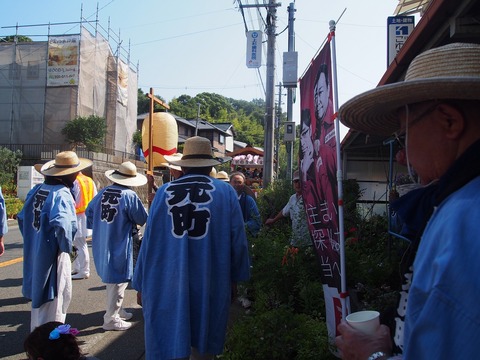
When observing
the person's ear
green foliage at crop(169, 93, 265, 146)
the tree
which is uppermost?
green foliage at crop(169, 93, 265, 146)

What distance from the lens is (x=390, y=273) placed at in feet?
13.5

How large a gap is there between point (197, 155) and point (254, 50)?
10.1 metres

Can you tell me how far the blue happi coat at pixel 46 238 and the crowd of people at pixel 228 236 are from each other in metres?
0.01

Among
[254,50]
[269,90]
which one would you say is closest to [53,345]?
[269,90]

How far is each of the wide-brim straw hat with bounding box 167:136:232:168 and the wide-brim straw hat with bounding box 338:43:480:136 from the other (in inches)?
69.0

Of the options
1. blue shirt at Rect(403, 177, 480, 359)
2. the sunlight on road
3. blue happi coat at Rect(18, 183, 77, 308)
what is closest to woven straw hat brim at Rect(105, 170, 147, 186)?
blue happi coat at Rect(18, 183, 77, 308)

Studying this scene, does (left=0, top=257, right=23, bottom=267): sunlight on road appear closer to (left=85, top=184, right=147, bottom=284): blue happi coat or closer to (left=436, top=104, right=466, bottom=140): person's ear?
(left=85, top=184, right=147, bottom=284): blue happi coat

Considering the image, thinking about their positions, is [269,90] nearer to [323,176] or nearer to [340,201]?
[323,176]

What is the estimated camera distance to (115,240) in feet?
15.4

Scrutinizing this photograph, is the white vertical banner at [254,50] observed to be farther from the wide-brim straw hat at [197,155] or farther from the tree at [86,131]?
the tree at [86,131]

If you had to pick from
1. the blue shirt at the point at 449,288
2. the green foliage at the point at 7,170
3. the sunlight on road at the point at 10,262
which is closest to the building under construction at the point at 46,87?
the green foliage at the point at 7,170

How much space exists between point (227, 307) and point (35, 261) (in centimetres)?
211

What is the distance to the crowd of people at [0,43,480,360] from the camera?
2.90 ft

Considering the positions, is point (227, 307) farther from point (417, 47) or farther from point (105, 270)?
point (417, 47)
